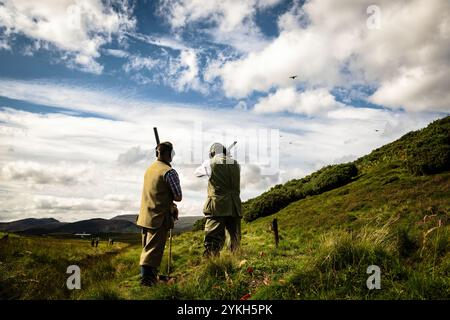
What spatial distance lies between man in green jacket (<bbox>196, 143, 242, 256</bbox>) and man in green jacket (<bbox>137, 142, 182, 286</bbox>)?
126 centimetres

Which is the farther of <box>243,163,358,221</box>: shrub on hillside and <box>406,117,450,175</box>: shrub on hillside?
<box>243,163,358,221</box>: shrub on hillside

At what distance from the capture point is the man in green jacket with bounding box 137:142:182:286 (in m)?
6.81

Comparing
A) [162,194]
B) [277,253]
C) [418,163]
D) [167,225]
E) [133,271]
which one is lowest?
[133,271]

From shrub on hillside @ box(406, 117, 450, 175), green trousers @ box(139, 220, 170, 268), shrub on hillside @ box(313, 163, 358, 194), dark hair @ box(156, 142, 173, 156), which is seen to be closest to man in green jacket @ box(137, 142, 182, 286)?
green trousers @ box(139, 220, 170, 268)

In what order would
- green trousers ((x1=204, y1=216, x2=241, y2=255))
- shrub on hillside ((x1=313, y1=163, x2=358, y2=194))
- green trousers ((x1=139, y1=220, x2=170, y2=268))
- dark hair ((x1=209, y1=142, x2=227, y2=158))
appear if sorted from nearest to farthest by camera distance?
green trousers ((x1=139, y1=220, x2=170, y2=268)) < green trousers ((x1=204, y1=216, x2=241, y2=255)) < dark hair ((x1=209, y1=142, x2=227, y2=158)) < shrub on hillside ((x1=313, y1=163, x2=358, y2=194))

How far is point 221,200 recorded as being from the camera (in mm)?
8219

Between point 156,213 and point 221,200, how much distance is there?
5.80 ft

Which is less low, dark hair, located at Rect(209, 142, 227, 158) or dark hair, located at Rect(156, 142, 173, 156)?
dark hair, located at Rect(209, 142, 227, 158)

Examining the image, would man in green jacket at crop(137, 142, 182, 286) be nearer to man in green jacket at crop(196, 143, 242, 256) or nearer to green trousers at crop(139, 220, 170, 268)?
green trousers at crop(139, 220, 170, 268)

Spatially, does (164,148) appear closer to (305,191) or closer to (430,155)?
(430,155)
